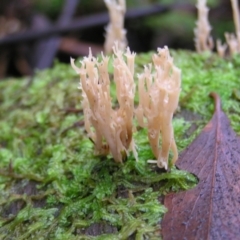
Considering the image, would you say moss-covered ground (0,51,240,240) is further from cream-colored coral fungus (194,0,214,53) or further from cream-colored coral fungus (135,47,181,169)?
cream-colored coral fungus (194,0,214,53)

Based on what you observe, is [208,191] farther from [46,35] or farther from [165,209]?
[46,35]

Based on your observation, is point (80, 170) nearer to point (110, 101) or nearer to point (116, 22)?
point (110, 101)

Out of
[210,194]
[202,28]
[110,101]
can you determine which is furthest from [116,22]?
[210,194]

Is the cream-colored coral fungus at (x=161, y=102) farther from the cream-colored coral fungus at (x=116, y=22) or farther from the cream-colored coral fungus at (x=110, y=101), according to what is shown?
the cream-colored coral fungus at (x=116, y=22)

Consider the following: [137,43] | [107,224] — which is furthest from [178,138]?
[137,43]

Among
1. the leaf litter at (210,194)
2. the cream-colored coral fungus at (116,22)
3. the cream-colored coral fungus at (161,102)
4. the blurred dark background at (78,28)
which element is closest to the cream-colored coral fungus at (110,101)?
the cream-colored coral fungus at (161,102)
